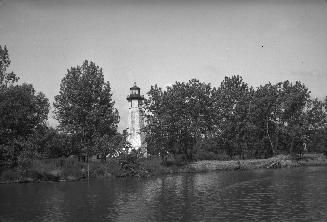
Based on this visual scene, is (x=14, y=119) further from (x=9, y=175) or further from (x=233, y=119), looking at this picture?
(x=233, y=119)

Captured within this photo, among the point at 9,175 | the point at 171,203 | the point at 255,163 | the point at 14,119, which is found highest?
the point at 14,119

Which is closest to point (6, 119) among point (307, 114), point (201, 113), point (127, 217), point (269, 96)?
point (127, 217)

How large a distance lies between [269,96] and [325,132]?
1964 cm

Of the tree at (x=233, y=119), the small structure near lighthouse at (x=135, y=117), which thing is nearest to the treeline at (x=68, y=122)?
the small structure near lighthouse at (x=135, y=117)

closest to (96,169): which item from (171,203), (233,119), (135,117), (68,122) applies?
(68,122)

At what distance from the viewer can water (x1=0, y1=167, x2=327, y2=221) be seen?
98.3ft

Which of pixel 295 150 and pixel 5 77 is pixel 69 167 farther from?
pixel 295 150

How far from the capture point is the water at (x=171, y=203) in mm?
29953

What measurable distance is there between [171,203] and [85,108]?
4022 centimetres

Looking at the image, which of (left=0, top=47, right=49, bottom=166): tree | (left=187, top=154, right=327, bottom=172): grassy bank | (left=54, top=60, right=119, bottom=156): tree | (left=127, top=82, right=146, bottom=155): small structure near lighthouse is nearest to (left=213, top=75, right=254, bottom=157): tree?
(left=187, top=154, right=327, bottom=172): grassy bank

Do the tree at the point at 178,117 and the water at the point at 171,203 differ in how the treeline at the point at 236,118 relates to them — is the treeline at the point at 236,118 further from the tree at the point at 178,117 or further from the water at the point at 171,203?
the water at the point at 171,203

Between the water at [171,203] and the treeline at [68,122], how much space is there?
14685mm

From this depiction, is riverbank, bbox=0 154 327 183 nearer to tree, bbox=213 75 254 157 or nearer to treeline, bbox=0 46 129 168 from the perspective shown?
treeline, bbox=0 46 129 168

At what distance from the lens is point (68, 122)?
2847 inches
